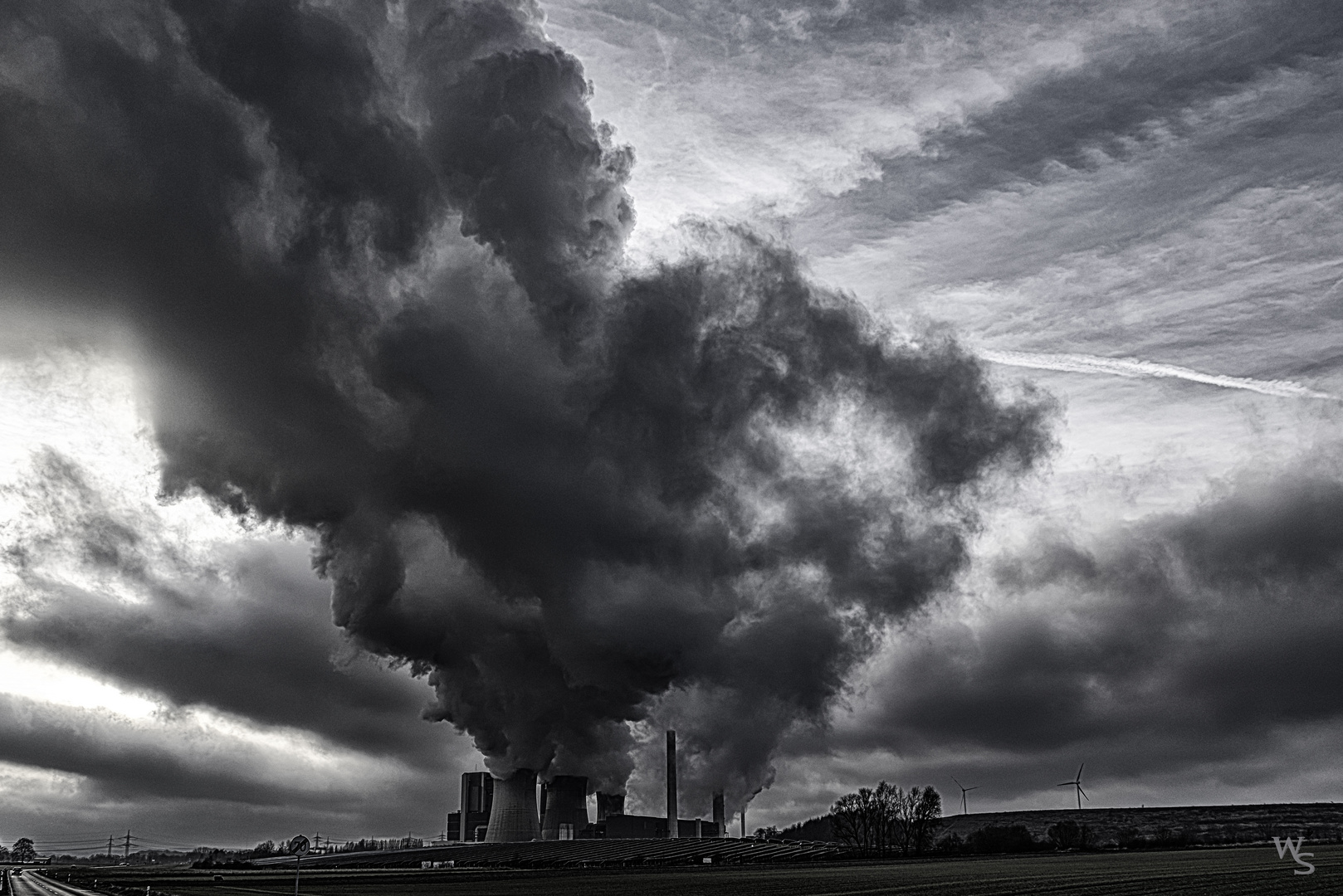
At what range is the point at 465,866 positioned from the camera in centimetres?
18612

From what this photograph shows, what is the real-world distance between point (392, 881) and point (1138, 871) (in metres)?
78.3

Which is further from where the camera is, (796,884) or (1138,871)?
(1138,871)

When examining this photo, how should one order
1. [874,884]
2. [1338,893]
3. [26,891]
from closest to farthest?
[1338,893]
[874,884]
[26,891]

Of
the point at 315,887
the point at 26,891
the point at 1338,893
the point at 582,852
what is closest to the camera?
the point at 1338,893

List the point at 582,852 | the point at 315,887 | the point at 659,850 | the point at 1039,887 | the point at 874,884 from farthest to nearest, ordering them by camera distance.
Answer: the point at 659,850, the point at 582,852, the point at 315,887, the point at 874,884, the point at 1039,887

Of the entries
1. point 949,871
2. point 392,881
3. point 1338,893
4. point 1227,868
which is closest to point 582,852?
point 392,881

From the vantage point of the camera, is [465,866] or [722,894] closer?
[722,894]

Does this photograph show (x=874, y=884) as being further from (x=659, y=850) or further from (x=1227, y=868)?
(x=659, y=850)

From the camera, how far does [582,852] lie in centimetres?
18450

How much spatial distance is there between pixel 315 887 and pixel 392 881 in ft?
65.5

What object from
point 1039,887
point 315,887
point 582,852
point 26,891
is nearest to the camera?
point 1039,887

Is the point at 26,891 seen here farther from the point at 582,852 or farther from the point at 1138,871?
the point at 1138,871

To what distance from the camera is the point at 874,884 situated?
318 ft

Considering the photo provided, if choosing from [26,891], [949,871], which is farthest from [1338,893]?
[26,891]
